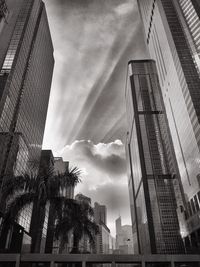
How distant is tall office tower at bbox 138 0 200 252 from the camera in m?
76.6

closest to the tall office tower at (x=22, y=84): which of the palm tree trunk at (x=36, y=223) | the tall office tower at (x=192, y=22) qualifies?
the palm tree trunk at (x=36, y=223)

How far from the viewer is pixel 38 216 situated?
45.9ft

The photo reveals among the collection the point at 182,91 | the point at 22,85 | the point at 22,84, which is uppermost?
the point at 22,84

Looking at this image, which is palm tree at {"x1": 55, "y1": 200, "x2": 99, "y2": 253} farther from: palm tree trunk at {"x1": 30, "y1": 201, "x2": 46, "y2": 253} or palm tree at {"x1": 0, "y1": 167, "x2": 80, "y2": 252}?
palm tree trunk at {"x1": 30, "y1": 201, "x2": 46, "y2": 253}

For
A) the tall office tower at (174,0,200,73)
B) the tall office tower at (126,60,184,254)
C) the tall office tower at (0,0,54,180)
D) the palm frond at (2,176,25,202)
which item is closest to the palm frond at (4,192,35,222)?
the palm frond at (2,176,25,202)

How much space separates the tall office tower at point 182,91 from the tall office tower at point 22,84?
50.1 metres

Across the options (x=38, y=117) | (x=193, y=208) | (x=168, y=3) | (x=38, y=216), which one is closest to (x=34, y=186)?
(x=38, y=216)

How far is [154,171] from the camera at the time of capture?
139875 mm

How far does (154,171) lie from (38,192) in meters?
132

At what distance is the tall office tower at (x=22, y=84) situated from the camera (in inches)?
2731

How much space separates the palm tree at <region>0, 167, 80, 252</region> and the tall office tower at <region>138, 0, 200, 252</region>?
65103mm

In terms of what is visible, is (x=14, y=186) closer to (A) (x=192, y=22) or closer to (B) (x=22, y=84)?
(B) (x=22, y=84)

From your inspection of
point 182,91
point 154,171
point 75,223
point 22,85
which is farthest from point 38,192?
point 154,171

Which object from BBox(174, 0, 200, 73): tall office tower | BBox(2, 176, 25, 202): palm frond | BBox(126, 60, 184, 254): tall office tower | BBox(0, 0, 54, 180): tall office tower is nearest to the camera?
BBox(2, 176, 25, 202): palm frond
